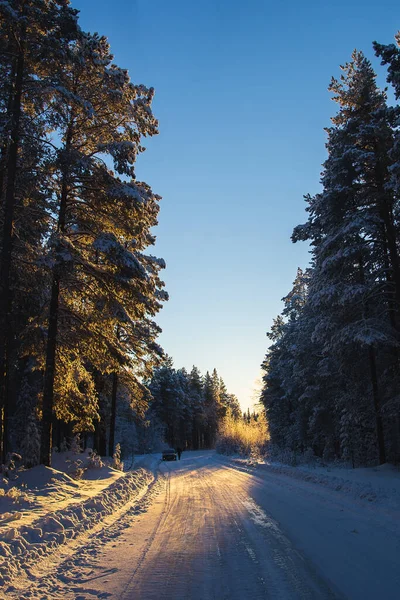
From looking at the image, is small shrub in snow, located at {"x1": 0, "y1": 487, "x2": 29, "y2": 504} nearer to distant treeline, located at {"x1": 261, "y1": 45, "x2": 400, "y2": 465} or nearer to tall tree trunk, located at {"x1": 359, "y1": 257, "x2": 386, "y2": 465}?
distant treeline, located at {"x1": 261, "y1": 45, "x2": 400, "y2": 465}

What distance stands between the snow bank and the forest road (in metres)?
0.89

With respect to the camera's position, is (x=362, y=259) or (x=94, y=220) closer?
(x=94, y=220)

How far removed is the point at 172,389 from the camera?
3076 inches

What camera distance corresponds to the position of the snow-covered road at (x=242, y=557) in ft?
15.8

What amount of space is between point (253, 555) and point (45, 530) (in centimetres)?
364

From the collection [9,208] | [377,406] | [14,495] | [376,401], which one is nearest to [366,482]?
[377,406]

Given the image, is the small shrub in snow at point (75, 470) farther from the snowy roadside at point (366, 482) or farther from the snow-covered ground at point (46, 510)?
the snowy roadside at point (366, 482)

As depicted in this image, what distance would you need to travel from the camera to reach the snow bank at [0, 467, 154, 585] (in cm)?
569

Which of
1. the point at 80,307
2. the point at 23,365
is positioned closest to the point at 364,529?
the point at 80,307

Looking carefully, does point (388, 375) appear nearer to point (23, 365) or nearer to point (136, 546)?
point (136, 546)

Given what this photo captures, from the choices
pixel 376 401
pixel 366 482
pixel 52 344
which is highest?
pixel 52 344

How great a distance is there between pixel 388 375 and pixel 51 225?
14.3 meters

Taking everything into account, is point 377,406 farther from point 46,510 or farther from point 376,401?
point 46,510

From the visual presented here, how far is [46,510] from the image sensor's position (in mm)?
8727
